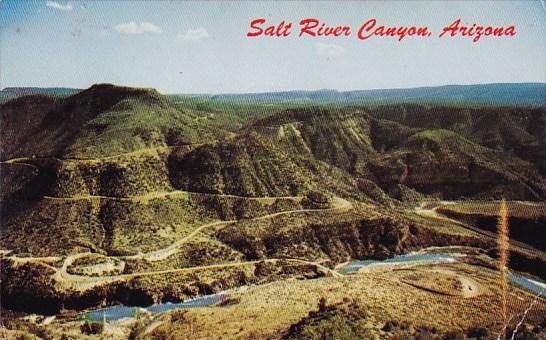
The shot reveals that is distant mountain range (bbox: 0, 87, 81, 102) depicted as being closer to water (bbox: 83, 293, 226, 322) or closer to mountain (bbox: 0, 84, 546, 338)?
mountain (bbox: 0, 84, 546, 338)

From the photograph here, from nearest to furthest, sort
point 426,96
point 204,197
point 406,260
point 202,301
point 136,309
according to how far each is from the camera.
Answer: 1. point 136,309
2. point 202,301
3. point 406,260
4. point 204,197
5. point 426,96

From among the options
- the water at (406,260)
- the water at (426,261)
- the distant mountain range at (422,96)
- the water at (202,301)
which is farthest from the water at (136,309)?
the distant mountain range at (422,96)

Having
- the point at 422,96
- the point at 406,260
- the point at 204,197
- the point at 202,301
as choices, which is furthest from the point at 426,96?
the point at 202,301

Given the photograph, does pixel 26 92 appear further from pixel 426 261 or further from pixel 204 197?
pixel 426 261

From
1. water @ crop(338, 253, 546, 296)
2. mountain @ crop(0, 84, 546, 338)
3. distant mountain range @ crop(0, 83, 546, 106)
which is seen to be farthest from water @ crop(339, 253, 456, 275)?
distant mountain range @ crop(0, 83, 546, 106)

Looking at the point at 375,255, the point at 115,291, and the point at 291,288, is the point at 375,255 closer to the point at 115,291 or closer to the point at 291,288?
the point at 291,288

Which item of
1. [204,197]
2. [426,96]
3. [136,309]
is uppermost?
[426,96]

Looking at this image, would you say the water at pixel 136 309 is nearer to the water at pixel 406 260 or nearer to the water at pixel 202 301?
the water at pixel 202 301
